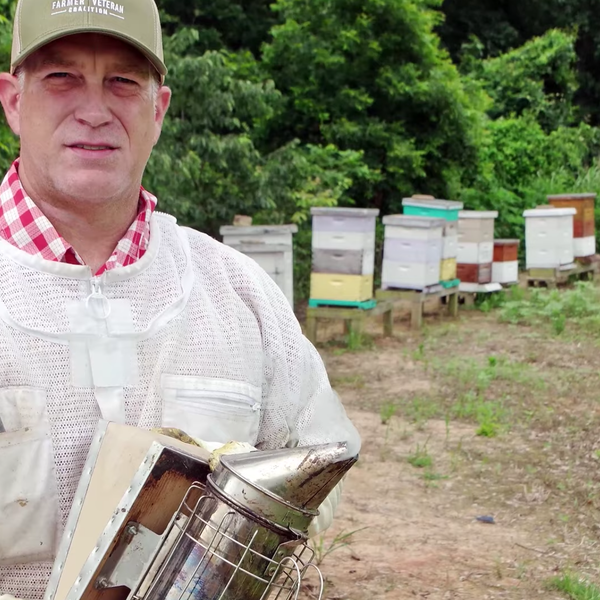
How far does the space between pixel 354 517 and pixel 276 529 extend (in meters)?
2.83

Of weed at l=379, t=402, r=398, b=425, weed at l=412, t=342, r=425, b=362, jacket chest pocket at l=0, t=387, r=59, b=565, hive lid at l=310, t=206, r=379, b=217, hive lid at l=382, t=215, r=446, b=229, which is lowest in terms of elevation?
weed at l=379, t=402, r=398, b=425

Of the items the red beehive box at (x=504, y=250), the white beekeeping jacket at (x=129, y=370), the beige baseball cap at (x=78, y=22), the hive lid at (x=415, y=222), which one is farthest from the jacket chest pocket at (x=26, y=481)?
the red beehive box at (x=504, y=250)

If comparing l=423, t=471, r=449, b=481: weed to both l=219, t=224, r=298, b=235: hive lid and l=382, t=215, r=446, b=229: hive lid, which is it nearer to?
l=219, t=224, r=298, b=235: hive lid

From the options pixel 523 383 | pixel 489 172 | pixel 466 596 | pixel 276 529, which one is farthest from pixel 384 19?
pixel 276 529

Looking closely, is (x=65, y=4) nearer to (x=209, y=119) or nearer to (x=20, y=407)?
(x=20, y=407)

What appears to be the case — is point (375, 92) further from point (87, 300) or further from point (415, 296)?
point (87, 300)

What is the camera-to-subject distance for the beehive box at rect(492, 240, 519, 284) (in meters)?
8.94

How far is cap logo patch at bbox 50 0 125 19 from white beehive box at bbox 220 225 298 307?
4.37 m

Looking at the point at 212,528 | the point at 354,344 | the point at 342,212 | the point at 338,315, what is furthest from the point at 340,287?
the point at 212,528

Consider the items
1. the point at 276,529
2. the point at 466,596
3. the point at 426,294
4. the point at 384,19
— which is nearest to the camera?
the point at 276,529

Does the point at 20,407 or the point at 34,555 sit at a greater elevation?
the point at 20,407

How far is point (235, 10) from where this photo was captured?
13523 mm

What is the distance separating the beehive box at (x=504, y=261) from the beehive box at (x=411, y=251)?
1392mm

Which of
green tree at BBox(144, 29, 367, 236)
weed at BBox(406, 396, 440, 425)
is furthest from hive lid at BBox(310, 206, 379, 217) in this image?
weed at BBox(406, 396, 440, 425)
